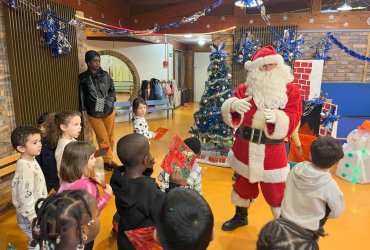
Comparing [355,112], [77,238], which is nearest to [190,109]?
[355,112]

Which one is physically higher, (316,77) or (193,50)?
(193,50)

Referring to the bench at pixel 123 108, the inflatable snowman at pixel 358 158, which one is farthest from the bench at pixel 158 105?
the inflatable snowman at pixel 358 158

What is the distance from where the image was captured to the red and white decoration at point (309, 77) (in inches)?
164

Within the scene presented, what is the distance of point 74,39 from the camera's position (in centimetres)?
429

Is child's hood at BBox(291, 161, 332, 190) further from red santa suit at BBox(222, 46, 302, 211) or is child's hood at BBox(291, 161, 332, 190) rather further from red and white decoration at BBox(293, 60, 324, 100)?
red and white decoration at BBox(293, 60, 324, 100)

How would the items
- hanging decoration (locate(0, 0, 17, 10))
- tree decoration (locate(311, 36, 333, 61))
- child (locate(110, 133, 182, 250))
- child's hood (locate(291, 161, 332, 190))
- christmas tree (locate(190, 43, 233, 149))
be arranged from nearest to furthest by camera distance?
child (locate(110, 133, 182, 250)) < child's hood (locate(291, 161, 332, 190)) < hanging decoration (locate(0, 0, 17, 10)) < christmas tree (locate(190, 43, 233, 149)) < tree decoration (locate(311, 36, 333, 61))

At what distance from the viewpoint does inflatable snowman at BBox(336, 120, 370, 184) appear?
3879 mm

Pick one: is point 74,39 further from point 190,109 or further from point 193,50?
point 193,50

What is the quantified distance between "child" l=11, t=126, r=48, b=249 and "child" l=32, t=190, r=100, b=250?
96cm

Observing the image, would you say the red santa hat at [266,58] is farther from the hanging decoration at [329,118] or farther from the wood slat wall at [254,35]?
the wood slat wall at [254,35]

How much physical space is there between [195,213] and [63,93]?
361 cm

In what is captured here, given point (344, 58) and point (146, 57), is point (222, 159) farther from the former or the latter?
point (146, 57)

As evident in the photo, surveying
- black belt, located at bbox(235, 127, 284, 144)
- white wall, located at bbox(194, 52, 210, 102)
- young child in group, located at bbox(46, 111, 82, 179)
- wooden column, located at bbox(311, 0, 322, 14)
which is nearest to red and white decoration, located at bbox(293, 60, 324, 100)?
black belt, located at bbox(235, 127, 284, 144)

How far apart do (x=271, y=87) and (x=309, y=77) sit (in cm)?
217
